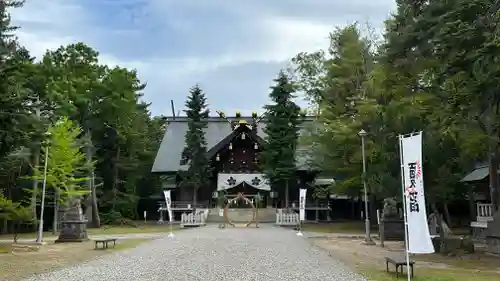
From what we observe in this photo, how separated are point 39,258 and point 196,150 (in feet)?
77.7

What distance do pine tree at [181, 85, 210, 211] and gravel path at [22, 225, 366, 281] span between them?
20.5m

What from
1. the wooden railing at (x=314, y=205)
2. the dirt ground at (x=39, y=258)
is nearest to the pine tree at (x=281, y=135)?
the wooden railing at (x=314, y=205)

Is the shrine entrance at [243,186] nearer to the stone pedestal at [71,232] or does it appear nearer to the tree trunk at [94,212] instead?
the tree trunk at [94,212]

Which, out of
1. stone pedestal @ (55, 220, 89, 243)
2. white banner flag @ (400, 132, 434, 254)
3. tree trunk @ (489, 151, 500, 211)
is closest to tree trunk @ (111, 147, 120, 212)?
stone pedestal @ (55, 220, 89, 243)

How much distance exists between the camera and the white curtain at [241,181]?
130ft

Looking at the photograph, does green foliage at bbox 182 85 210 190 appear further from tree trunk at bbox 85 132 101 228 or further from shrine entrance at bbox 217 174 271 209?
tree trunk at bbox 85 132 101 228

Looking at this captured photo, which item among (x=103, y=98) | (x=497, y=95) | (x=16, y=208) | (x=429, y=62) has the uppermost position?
(x=103, y=98)

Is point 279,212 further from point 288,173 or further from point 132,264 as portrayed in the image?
point 132,264

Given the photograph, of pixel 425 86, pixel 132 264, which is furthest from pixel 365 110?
pixel 132 264

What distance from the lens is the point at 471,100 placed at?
13.9 metres

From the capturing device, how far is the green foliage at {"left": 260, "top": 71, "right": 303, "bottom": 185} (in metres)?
37.0

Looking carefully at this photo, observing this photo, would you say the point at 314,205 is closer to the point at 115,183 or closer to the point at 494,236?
the point at 115,183

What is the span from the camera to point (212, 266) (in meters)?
12.4

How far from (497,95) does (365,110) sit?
10232 millimetres
